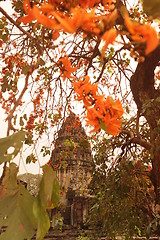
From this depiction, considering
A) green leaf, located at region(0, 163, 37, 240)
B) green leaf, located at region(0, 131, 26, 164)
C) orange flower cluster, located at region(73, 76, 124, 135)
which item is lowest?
green leaf, located at region(0, 163, 37, 240)

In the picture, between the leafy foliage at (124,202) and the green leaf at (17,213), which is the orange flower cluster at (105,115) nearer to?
the green leaf at (17,213)

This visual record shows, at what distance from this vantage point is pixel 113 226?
8.35 feet

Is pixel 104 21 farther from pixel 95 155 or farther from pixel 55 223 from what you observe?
pixel 95 155

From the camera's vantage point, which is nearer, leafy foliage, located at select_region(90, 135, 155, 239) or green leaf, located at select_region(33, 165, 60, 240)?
green leaf, located at select_region(33, 165, 60, 240)

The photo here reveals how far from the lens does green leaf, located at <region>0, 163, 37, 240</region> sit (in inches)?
17.5

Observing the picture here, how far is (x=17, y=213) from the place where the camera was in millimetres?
453

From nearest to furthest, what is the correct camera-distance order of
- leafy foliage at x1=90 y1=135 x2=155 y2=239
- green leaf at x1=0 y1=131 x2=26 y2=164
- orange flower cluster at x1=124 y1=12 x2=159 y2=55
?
orange flower cluster at x1=124 y1=12 x2=159 y2=55 → green leaf at x1=0 y1=131 x2=26 y2=164 → leafy foliage at x1=90 y1=135 x2=155 y2=239

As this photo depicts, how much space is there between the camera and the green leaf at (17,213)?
1.46 ft

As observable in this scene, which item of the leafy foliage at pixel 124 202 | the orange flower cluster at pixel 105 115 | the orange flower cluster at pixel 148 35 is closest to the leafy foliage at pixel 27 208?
the orange flower cluster at pixel 105 115

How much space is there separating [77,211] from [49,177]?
5.04 meters

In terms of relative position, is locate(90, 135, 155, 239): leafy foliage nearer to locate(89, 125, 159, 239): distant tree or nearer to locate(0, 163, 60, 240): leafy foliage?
locate(89, 125, 159, 239): distant tree

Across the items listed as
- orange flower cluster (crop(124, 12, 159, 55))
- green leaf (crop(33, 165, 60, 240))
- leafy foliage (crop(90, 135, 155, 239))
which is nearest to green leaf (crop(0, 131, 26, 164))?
green leaf (crop(33, 165, 60, 240))

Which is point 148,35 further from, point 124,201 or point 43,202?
point 124,201

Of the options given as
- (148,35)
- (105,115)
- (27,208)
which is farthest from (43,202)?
(148,35)
